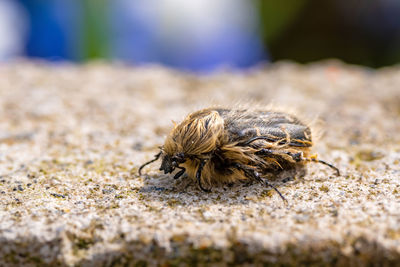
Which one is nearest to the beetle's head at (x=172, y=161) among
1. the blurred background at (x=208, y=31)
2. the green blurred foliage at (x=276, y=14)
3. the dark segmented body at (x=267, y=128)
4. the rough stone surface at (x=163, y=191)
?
the rough stone surface at (x=163, y=191)

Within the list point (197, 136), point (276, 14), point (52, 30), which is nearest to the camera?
point (197, 136)

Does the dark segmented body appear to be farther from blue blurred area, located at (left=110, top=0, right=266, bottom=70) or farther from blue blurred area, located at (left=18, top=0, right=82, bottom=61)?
blue blurred area, located at (left=18, top=0, right=82, bottom=61)

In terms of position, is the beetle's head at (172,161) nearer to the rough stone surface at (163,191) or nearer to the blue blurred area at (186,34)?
the rough stone surface at (163,191)

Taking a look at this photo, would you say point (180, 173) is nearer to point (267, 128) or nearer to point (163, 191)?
point (163, 191)

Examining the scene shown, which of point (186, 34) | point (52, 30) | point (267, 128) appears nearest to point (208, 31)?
point (186, 34)

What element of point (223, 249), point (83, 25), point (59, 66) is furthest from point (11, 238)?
point (83, 25)

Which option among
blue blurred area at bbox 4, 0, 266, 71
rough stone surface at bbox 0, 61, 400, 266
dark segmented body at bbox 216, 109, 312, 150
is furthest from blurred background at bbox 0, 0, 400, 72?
dark segmented body at bbox 216, 109, 312, 150

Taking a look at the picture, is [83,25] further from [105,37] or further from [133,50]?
[133,50]
